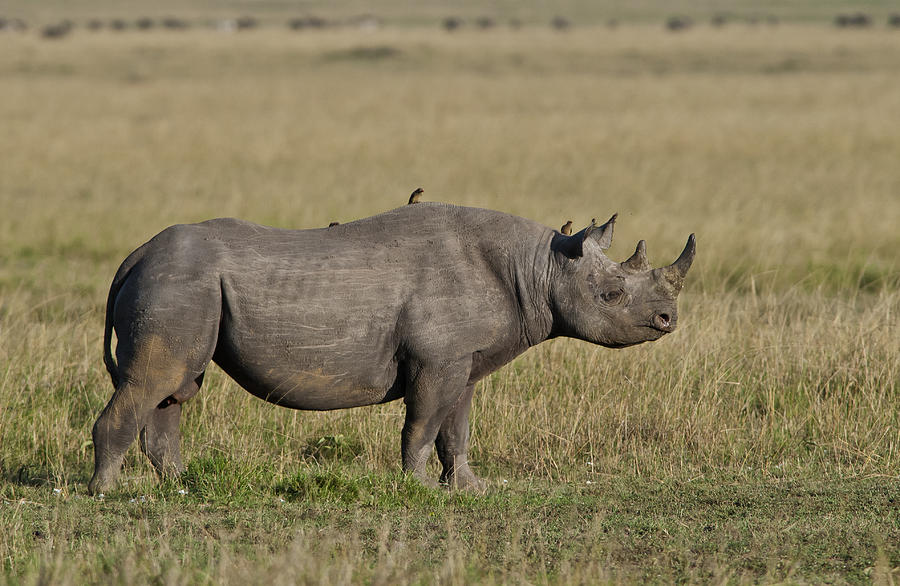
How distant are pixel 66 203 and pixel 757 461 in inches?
537

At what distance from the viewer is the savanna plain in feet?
18.5

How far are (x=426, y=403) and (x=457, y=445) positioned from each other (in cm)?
64

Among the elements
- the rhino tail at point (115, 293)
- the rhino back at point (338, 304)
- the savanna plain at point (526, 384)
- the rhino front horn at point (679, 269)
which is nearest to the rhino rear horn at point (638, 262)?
the rhino front horn at point (679, 269)

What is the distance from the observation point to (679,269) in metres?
6.66

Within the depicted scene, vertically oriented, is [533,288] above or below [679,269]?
below

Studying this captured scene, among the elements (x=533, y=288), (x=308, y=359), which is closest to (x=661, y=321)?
(x=533, y=288)

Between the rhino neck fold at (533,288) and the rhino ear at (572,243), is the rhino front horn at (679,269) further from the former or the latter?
the rhino neck fold at (533,288)

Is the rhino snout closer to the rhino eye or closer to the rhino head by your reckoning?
the rhino head

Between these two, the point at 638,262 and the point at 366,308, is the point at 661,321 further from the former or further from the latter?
the point at 366,308

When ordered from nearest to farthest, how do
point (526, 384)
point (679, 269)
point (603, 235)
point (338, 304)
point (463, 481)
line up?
1. point (338, 304)
2. point (679, 269)
3. point (603, 235)
4. point (463, 481)
5. point (526, 384)

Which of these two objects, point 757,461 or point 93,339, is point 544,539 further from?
point 93,339

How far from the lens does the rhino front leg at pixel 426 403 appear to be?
6508mm

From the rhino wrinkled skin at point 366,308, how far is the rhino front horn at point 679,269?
1 cm

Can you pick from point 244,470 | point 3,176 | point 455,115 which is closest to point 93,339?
point 244,470
